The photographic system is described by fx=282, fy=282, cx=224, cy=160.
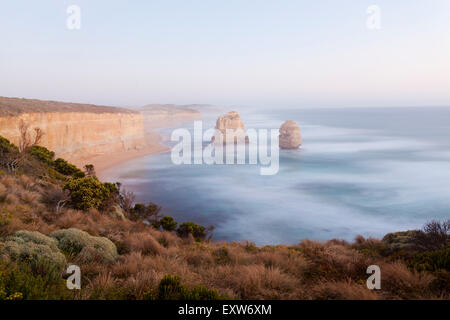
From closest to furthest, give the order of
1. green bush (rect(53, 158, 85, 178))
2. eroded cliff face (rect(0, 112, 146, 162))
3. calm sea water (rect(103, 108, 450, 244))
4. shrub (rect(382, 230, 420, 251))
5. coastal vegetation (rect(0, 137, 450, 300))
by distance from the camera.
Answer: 1. coastal vegetation (rect(0, 137, 450, 300))
2. shrub (rect(382, 230, 420, 251))
3. green bush (rect(53, 158, 85, 178))
4. calm sea water (rect(103, 108, 450, 244))
5. eroded cliff face (rect(0, 112, 146, 162))

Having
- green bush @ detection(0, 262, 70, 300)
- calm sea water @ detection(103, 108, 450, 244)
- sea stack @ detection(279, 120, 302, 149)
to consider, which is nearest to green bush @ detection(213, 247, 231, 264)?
green bush @ detection(0, 262, 70, 300)

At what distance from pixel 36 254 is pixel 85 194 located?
6.25 metres

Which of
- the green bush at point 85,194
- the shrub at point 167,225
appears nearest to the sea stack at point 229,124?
the shrub at point 167,225

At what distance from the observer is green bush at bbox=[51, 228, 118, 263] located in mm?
5891

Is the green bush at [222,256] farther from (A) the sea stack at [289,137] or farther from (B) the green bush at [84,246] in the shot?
(A) the sea stack at [289,137]

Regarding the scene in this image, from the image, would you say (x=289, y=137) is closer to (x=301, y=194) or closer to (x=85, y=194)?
(x=301, y=194)

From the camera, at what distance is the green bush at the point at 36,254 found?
455 centimetres

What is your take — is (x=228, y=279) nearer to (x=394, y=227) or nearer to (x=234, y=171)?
(x=394, y=227)

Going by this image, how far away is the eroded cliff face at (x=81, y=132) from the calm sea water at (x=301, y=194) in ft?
19.8

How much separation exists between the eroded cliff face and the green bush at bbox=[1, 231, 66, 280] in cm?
2637

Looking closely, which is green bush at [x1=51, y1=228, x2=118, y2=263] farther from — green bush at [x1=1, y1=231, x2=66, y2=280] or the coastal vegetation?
green bush at [x1=1, y1=231, x2=66, y2=280]

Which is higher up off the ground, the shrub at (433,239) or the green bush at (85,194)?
the green bush at (85,194)
